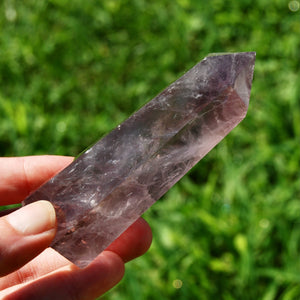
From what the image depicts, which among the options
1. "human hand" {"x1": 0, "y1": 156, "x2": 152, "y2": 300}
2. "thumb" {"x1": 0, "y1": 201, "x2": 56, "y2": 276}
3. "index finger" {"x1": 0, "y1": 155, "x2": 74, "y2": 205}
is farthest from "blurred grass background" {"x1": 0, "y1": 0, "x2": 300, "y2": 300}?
"thumb" {"x1": 0, "y1": 201, "x2": 56, "y2": 276}

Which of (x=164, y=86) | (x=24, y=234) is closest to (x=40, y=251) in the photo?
(x=24, y=234)

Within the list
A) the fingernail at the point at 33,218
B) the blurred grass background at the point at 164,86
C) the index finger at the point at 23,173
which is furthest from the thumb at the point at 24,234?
the blurred grass background at the point at 164,86

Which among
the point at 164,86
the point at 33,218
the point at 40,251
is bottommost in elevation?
the point at 164,86

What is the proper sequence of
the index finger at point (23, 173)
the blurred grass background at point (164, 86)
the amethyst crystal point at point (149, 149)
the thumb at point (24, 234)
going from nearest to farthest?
the thumb at point (24, 234), the amethyst crystal point at point (149, 149), the index finger at point (23, 173), the blurred grass background at point (164, 86)

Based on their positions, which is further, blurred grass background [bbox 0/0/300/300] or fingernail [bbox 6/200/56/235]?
blurred grass background [bbox 0/0/300/300]

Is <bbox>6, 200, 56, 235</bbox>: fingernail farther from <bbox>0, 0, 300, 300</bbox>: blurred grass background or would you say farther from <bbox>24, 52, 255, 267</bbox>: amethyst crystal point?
<bbox>0, 0, 300, 300</bbox>: blurred grass background

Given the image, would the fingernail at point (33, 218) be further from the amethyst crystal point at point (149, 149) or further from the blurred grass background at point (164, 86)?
the blurred grass background at point (164, 86)

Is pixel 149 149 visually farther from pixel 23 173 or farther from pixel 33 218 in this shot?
pixel 23 173

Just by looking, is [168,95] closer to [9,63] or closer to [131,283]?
[131,283]
